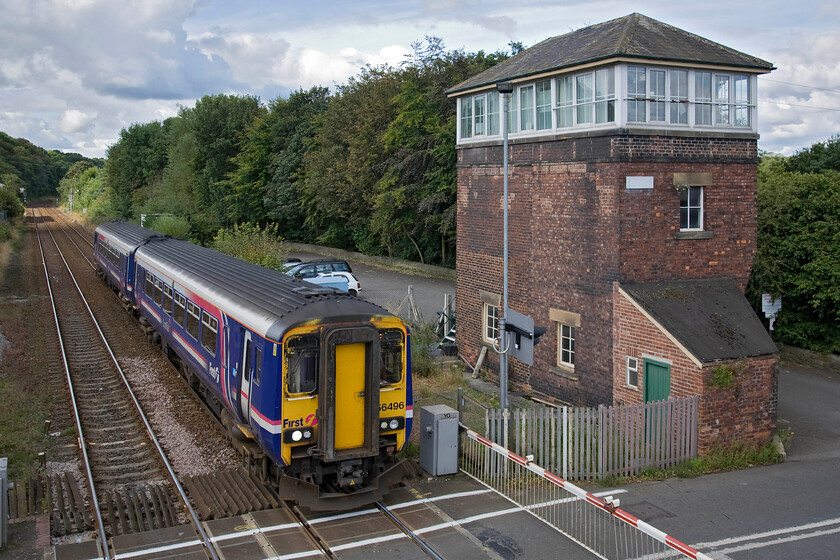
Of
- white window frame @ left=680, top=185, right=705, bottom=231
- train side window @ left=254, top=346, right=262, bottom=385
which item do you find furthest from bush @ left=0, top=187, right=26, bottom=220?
white window frame @ left=680, top=185, right=705, bottom=231

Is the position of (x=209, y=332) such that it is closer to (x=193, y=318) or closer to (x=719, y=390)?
(x=193, y=318)

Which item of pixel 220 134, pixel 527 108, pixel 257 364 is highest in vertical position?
pixel 220 134

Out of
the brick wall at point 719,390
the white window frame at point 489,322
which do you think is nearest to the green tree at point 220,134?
the white window frame at point 489,322

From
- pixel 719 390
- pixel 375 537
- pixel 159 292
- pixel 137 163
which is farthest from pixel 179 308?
pixel 137 163

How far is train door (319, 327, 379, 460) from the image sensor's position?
349 inches

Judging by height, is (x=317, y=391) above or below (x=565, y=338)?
above

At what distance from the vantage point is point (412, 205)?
33469 millimetres

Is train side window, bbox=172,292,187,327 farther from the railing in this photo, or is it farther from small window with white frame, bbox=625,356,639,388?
small window with white frame, bbox=625,356,639,388

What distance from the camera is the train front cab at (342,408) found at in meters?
8.85

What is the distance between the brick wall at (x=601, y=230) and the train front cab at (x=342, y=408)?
225 inches

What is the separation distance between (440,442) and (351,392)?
6.88ft

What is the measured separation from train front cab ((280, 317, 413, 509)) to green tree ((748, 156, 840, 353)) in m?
13.6

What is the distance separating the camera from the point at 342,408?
29.6ft

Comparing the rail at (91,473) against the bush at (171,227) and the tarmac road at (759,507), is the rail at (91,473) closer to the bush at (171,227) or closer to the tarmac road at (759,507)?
the tarmac road at (759,507)
